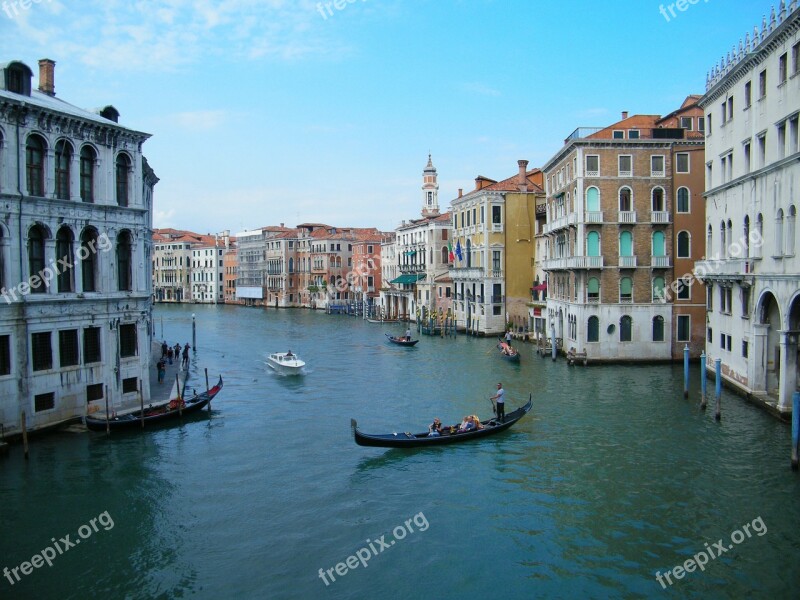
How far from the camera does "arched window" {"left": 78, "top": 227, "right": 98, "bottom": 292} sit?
18.5 metres

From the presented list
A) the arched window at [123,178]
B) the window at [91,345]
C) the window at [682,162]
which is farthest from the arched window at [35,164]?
the window at [682,162]

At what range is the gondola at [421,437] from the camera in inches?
646

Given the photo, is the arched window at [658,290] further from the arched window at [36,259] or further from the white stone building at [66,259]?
the arched window at [36,259]

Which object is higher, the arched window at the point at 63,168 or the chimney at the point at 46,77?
the chimney at the point at 46,77

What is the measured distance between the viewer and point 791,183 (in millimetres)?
17031

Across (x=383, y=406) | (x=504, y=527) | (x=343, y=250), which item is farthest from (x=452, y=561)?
(x=343, y=250)

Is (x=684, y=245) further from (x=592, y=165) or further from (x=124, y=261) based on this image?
(x=124, y=261)

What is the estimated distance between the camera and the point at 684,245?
96.6 feet

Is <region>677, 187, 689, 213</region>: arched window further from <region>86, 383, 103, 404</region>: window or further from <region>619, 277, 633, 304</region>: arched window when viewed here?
<region>86, 383, 103, 404</region>: window

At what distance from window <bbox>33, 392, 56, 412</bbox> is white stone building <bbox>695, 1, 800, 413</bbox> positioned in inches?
737

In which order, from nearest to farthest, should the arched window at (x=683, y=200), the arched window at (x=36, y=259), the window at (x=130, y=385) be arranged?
the arched window at (x=36, y=259) < the window at (x=130, y=385) < the arched window at (x=683, y=200)

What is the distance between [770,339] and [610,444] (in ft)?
20.7

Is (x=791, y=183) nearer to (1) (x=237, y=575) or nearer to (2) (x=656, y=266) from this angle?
(2) (x=656, y=266)

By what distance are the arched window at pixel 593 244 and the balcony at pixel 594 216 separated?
579 mm
